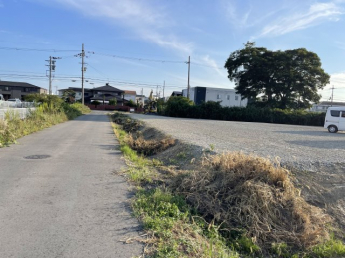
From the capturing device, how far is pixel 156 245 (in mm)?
2756

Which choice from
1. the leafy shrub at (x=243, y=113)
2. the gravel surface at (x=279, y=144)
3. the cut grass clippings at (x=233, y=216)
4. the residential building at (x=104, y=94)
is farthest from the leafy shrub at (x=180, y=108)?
the residential building at (x=104, y=94)

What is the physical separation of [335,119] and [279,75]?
68.1ft

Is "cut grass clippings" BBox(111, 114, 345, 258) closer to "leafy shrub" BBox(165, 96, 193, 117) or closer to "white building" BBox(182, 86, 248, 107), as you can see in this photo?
"leafy shrub" BBox(165, 96, 193, 117)

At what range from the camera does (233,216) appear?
3.79 m

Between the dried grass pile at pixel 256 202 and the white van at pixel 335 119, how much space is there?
16617mm

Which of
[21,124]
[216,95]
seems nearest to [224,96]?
[216,95]

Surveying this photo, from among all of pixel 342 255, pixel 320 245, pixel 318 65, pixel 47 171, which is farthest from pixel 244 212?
pixel 318 65

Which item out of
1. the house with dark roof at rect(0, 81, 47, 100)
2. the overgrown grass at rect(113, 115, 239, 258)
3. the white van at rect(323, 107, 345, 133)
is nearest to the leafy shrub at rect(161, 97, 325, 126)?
the white van at rect(323, 107, 345, 133)

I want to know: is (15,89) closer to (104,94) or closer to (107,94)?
(104,94)

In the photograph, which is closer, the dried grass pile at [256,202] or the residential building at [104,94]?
the dried grass pile at [256,202]

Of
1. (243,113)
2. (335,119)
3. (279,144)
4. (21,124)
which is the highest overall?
(243,113)

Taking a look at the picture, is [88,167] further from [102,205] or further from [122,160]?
[102,205]

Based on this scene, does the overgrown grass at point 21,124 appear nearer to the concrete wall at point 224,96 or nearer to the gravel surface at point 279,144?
the gravel surface at point 279,144

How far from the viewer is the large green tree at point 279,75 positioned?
120ft
